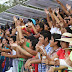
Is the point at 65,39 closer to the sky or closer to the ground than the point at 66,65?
closer to the sky

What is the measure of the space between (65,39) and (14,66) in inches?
94.6

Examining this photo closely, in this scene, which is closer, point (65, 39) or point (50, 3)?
point (65, 39)

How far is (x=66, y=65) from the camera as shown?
3.30 metres

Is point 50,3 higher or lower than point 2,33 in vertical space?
higher

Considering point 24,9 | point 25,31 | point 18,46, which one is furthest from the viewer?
point 24,9

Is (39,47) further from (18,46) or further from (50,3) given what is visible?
(50,3)

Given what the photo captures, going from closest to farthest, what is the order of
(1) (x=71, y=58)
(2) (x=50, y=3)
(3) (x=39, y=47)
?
(1) (x=71, y=58) → (3) (x=39, y=47) → (2) (x=50, y=3)

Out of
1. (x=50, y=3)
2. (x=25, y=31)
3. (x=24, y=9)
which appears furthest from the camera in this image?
(x=24, y=9)

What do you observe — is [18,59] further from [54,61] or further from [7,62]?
[54,61]

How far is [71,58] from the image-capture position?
3.16 metres

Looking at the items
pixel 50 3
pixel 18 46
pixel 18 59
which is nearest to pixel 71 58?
pixel 18 46

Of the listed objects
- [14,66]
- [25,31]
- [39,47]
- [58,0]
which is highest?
[58,0]

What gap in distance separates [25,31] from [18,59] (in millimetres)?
1475

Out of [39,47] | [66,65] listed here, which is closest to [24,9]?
[39,47]
